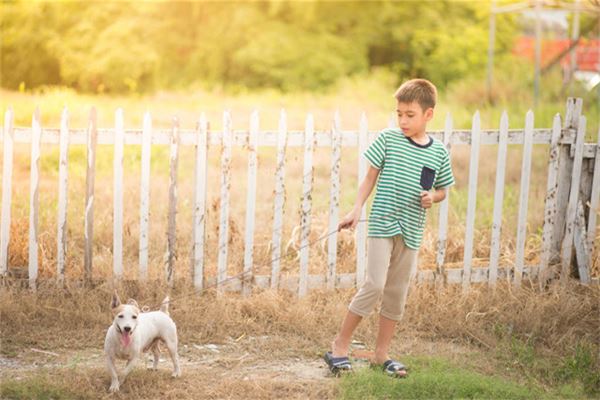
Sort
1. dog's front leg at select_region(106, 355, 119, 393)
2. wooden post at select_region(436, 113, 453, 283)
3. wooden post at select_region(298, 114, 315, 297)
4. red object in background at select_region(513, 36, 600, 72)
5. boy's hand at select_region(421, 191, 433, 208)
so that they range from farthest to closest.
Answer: red object in background at select_region(513, 36, 600, 72)
wooden post at select_region(436, 113, 453, 283)
wooden post at select_region(298, 114, 315, 297)
boy's hand at select_region(421, 191, 433, 208)
dog's front leg at select_region(106, 355, 119, 393)

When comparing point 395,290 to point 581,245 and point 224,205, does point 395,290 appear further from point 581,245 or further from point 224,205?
point 581,245

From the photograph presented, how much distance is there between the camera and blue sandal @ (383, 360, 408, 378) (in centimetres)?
464

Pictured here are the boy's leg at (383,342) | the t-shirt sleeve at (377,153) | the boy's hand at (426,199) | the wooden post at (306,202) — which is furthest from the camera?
the wooden post at (306,202)

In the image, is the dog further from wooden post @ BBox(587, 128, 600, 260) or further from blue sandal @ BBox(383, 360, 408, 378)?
wooden post @ BBox(587, 128, 600, 260)

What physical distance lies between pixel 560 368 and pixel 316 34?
20412 mm

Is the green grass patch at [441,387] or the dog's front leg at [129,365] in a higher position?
Answer: the dog's front leg at [129,365]

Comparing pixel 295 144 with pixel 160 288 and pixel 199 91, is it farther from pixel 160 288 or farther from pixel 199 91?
pixel 199 91

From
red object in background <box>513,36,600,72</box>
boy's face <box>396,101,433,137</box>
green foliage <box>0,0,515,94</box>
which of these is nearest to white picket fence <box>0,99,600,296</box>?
boy's face <box>396,101,433,137</box>

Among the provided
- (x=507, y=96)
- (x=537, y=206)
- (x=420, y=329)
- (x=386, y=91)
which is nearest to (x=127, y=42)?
(x=386, y=91)

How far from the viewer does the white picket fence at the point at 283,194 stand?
5910 millimetres

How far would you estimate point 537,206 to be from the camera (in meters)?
8.23

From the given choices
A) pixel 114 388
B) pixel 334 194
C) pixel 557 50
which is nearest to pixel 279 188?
pixel 334 194

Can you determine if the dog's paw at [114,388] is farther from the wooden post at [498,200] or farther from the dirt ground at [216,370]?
the wooden post at [498,200]

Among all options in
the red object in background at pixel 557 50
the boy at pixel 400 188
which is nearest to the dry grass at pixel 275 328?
the boy at pixel 400 188
